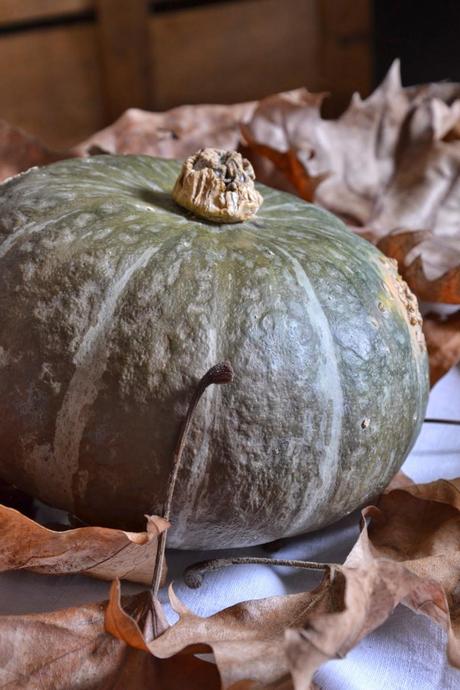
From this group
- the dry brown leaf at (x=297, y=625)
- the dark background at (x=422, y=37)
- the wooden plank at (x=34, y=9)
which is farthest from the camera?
the wooden plank at (x=34, y=9)

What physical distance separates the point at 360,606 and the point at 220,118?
0.94 meters

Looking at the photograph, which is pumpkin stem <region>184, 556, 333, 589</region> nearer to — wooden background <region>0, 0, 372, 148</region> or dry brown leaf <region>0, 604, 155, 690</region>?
dry brown leaf <region>0, 604, 155, 690</region>

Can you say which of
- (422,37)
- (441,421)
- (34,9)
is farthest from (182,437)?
(34,9)

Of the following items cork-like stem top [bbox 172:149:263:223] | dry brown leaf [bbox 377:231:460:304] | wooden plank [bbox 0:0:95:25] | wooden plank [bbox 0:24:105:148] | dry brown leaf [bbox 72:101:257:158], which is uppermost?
cork-like stem top [bbox 172:149:263:223]

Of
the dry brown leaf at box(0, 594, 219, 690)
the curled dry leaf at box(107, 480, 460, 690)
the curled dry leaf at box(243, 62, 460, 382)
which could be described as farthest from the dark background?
the dry brown leaf at box(0, 594, 219, 690)

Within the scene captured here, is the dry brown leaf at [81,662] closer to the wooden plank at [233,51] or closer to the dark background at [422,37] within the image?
the dark background at [422,37]

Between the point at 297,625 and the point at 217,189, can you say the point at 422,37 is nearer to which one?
the point at 217,189

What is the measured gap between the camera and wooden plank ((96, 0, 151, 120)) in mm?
2369

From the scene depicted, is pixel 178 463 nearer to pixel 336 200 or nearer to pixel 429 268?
pixel 429 268

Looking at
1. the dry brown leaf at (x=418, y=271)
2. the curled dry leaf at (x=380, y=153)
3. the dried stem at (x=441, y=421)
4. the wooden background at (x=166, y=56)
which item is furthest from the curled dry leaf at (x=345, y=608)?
the wooden background at (x=166, y=56)

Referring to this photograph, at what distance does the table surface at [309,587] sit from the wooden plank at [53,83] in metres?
1.81

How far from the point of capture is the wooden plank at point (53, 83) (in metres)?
2.40

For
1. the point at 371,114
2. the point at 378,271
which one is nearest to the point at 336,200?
the point at 371,114

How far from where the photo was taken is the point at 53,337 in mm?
769
